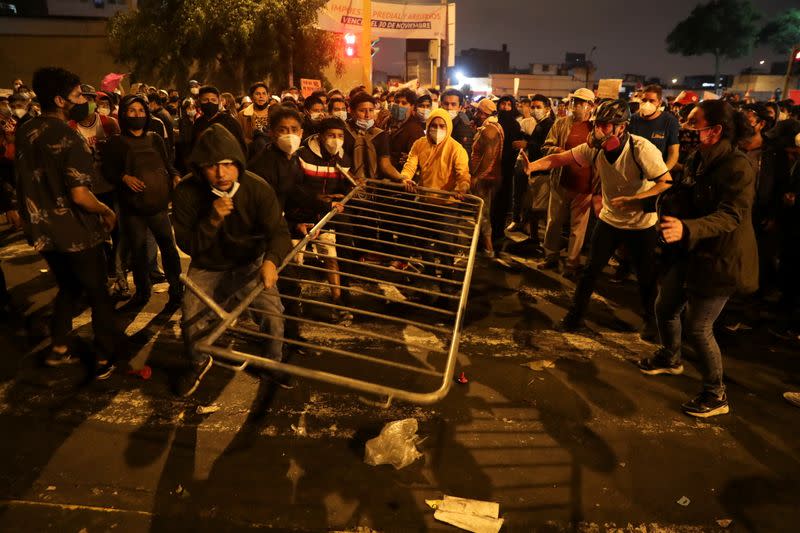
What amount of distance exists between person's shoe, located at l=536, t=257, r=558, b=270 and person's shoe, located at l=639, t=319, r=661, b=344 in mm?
1940

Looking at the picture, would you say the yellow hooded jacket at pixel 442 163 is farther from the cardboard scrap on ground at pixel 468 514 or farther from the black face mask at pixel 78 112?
the black face mask at pixel 78 112

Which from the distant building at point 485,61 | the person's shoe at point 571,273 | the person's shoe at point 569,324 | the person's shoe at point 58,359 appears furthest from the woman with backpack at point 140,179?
the distant building at point 485,61

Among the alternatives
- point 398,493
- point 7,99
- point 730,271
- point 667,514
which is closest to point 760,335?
point 730,271

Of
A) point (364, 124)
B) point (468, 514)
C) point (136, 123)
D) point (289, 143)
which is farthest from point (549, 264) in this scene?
point (136, 123)

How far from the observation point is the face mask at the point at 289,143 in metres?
4.48

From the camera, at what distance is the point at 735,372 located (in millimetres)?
4383

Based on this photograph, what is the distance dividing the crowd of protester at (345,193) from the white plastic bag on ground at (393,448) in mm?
1006

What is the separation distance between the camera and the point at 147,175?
4609 millimetres

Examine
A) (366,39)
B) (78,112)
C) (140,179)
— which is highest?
(366,39)

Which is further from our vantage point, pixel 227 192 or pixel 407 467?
pixel 227 192

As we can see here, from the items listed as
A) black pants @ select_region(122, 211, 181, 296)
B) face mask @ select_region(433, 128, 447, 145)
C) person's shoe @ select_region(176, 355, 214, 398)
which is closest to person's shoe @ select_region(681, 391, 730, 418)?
face mask @ select_region(433, 128, 447, 145)

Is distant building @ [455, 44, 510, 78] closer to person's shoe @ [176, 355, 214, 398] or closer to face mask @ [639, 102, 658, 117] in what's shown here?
face mask @ [639, 102, 658, 117]

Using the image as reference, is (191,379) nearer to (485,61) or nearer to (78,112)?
(78,112)

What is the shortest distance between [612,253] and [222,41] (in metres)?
21.1
